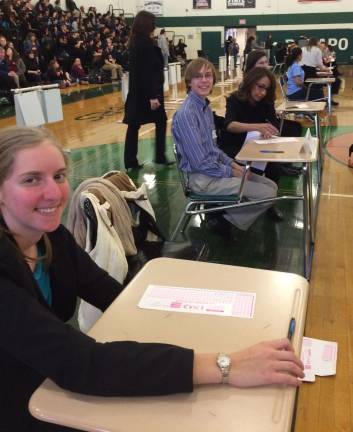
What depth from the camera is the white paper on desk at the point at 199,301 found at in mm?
1201

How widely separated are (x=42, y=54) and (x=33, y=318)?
41.0 ft

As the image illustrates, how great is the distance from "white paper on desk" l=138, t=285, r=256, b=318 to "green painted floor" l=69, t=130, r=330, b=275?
1.72 m

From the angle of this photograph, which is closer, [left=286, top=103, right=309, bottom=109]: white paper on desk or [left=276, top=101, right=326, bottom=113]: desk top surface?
[left=276, top=101, right=326, bottom=113]: desk top surface

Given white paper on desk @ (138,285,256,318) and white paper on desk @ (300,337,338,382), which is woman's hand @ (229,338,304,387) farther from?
white paper on desk @ (300,337,338,382)

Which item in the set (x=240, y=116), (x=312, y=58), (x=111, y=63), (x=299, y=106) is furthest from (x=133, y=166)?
(x=111, y=63)

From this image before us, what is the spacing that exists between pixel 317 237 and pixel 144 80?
248 centimetres

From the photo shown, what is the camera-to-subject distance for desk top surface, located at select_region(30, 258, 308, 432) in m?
0.85

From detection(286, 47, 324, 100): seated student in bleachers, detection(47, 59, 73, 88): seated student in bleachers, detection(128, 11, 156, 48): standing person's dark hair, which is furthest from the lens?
detection(47, 59, 73, 88): seated student in bleachers

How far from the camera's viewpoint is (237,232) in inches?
139

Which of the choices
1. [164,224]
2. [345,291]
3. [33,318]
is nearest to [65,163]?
[33,318]

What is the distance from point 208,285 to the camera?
4.37 feet

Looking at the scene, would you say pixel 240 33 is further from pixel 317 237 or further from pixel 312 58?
pixel 317 237

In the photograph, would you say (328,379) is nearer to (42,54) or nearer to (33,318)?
(33,318)

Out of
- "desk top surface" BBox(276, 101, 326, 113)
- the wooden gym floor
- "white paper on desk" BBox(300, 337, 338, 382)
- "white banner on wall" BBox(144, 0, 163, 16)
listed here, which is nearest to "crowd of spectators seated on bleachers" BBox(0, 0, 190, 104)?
the wooden gym floor
